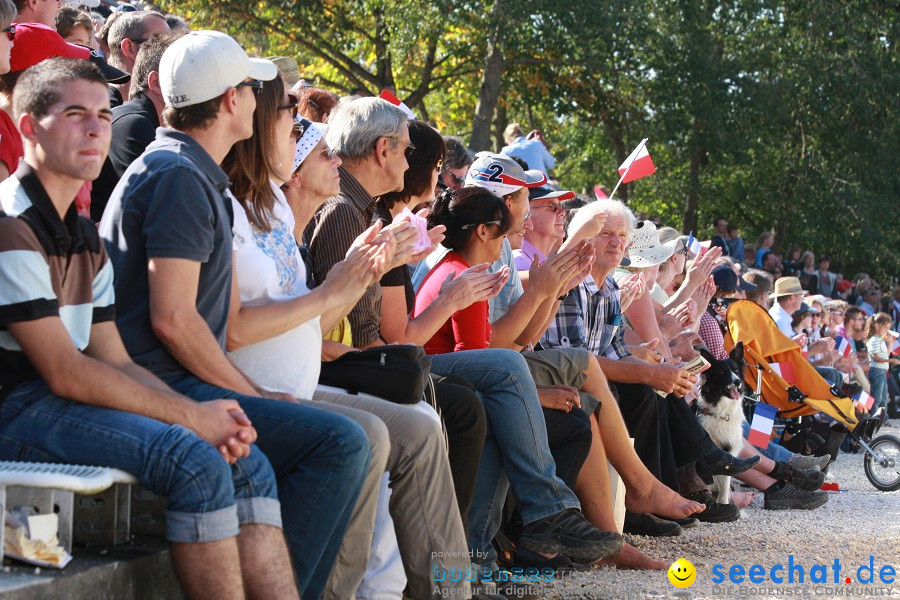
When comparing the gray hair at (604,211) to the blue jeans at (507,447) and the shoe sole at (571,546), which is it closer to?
the blue jeans at (507,447)

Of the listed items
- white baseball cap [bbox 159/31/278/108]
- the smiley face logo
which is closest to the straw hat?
the smiley face logo

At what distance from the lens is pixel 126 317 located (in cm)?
336

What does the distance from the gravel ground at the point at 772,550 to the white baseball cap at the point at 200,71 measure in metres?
2.64

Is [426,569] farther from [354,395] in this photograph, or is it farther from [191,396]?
[191,396]

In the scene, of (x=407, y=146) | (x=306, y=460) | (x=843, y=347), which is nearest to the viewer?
(x=306, y=460)

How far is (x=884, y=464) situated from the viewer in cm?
1016

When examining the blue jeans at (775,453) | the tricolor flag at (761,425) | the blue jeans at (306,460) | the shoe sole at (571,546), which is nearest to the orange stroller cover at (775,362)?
the blue jeans at (775,453)

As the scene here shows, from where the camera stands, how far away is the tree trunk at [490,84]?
19.7m

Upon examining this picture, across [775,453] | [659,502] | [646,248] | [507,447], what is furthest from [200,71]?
[775,453]

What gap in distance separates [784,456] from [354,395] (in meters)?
5.97

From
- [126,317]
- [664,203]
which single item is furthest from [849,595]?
[664,203]

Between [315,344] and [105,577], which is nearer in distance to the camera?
[105,577]

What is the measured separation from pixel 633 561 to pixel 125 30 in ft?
12.6

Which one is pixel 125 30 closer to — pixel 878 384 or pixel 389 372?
pixel 389 372
